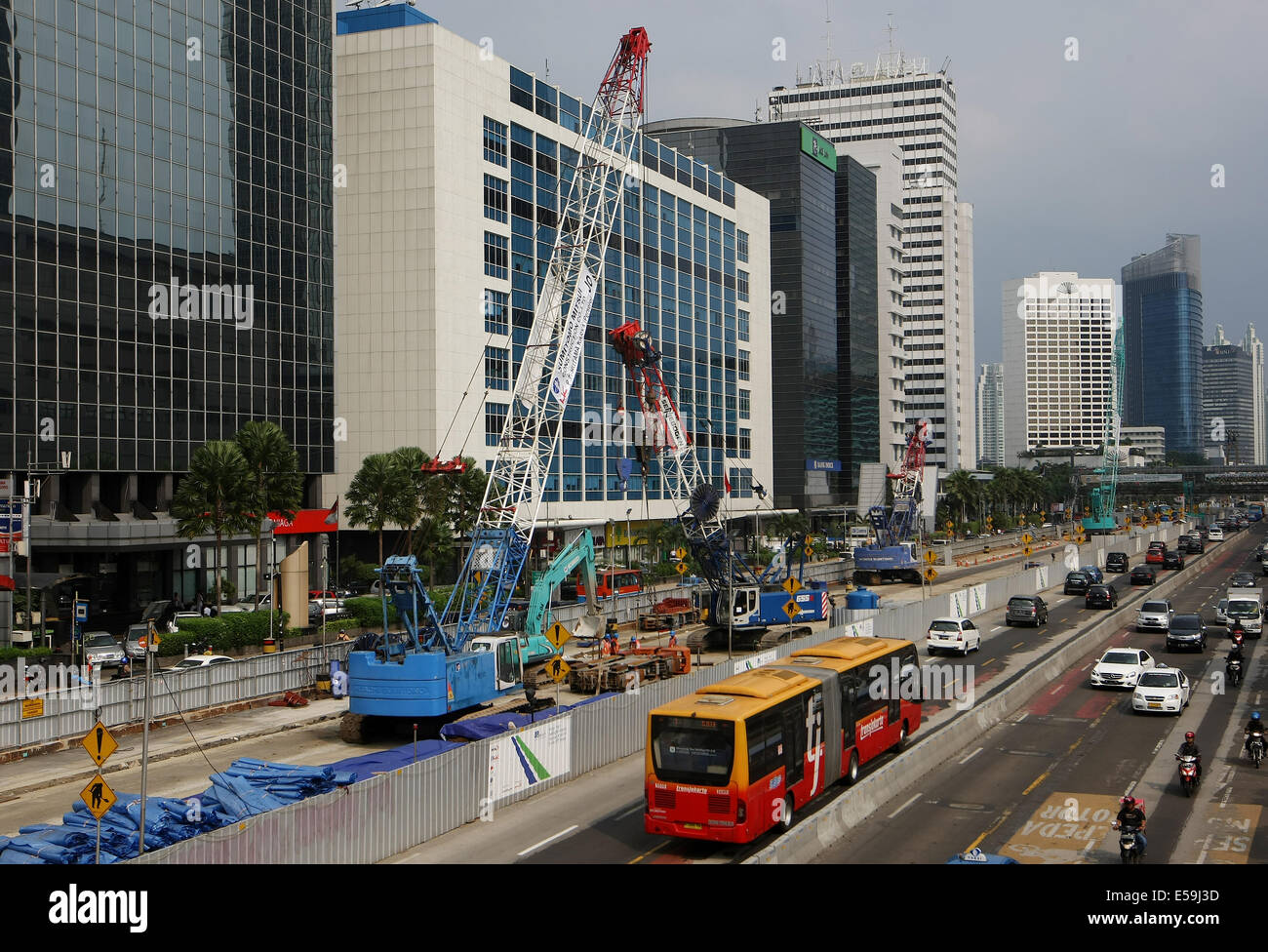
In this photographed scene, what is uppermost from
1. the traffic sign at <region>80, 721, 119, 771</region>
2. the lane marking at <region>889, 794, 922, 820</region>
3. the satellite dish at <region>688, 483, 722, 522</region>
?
the satellite dish at <region>688, 483, 722, 522</region>

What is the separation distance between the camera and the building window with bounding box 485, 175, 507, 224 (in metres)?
81.8

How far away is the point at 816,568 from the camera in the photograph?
91688 millimetres

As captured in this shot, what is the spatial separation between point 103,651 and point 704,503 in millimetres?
29103

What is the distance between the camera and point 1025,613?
5962 cm

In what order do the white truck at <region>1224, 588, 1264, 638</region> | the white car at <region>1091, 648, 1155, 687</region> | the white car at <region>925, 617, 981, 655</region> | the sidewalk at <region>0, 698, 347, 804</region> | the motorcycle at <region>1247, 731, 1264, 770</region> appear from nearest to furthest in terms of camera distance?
the motorcycle at <region>1247, 731, 1264, 770</region> → the sidewalk at <region>0, 698, 347, 804</region> → the white car at <region>1091, 648, 1155, 687</region> → the white car at <region>925, 617, 981, 655</region> → the white truck at <region>1224, 588, 1264, 638</region>

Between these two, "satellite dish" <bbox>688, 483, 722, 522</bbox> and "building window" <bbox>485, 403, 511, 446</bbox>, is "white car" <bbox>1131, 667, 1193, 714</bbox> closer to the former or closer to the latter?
"satellite dish" <bbox>688, 483, 722, 522</bbox>

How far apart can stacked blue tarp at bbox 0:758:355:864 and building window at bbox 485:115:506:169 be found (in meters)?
65.6

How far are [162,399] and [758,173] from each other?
102 metres

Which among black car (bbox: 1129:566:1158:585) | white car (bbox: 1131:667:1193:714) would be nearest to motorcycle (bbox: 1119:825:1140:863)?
white car (bbox: 1131:667:1193:714)

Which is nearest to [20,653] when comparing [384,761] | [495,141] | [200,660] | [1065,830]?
[200,660]

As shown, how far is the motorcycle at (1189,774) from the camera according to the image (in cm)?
2536

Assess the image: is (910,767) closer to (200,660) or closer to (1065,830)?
(1065,830)
